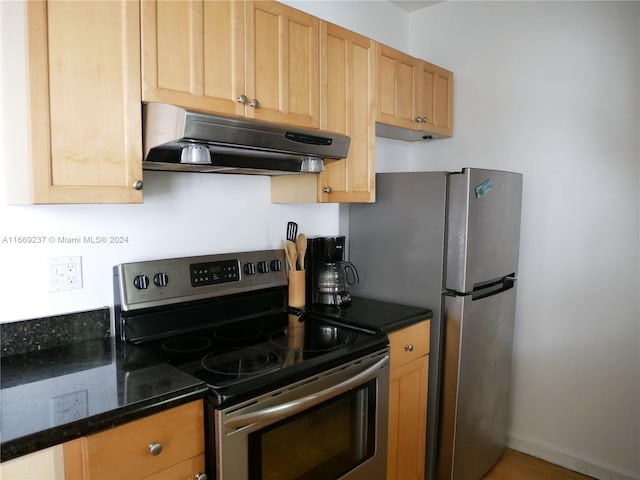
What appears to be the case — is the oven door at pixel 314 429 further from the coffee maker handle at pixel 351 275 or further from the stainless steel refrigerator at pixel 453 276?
the coffee maker handle at pixel 351 275

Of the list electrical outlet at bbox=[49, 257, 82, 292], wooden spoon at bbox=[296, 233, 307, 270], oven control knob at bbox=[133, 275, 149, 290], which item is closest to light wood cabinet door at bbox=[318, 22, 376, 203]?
wooden spoon at bbox=[296, 233, 307, 270]

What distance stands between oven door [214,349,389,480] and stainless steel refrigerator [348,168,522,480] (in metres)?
0.44

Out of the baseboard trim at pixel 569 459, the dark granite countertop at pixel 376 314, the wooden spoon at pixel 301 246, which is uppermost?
the wooden spoon at pixel 301 246

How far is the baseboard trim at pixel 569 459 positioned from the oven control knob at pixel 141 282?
2.24 metres

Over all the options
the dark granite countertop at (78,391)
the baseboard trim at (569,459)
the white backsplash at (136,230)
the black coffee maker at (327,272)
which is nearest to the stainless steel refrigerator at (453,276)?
the black coffee maker at (327,272)

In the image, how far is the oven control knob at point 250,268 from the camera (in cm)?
202

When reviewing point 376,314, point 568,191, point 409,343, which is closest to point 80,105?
point 376,314

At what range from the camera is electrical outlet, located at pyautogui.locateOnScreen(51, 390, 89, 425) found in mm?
1061

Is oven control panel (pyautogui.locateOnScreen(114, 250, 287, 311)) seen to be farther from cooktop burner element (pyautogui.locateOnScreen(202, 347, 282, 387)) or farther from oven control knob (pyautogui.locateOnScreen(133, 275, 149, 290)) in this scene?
cooktop burner element (pyautogui.locateOnScreen(202, 347, 282, 387))

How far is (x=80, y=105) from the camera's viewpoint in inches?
51.1

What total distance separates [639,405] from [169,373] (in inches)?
89.1

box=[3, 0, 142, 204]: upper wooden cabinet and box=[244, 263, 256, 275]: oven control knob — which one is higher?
box=[3, 0, 142, 204]: upper wooden cabinet

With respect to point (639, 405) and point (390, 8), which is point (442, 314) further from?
point (390, 8)

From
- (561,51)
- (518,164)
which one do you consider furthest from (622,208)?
(561,51)
